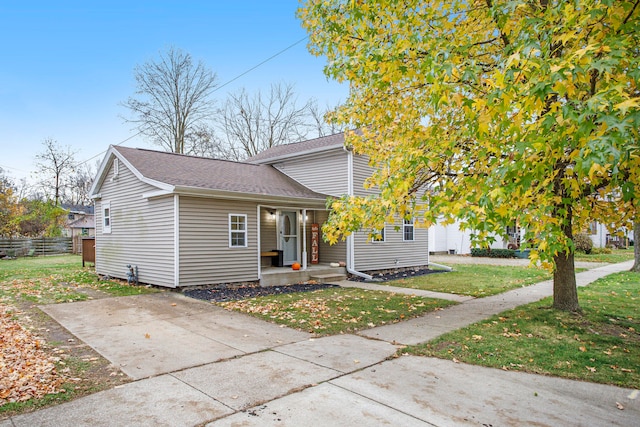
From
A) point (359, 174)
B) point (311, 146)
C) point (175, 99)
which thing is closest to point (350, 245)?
point (359, 174)

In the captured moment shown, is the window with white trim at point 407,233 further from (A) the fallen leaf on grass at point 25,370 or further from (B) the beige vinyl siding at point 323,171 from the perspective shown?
(A) the fallen leaf on grass at point 25,370

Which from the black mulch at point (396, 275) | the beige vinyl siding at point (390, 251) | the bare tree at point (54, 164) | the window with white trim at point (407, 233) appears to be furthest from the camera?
the bare tree at point (54, 164)

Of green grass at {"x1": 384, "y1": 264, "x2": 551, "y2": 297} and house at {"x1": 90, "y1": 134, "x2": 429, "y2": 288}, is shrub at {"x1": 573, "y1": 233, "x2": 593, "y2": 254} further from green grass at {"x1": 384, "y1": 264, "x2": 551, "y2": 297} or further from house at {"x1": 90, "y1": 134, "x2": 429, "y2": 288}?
house at {"x1": 90, "y1": 134, "x2": 429, "y2": 288}

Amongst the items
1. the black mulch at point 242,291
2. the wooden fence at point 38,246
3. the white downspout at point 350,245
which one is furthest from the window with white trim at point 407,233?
the wooden fence at point 38,246

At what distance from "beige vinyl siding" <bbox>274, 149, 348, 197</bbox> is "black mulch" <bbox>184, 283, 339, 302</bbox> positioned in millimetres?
3918

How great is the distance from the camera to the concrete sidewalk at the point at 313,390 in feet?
10.7

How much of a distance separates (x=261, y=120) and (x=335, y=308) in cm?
2609

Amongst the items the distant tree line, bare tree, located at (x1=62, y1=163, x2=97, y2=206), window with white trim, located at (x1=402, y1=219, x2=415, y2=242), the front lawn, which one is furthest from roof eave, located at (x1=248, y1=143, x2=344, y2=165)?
bare tree, located at (x1=62, y1=163, x2=97, y2=206)

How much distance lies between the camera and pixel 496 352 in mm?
5184

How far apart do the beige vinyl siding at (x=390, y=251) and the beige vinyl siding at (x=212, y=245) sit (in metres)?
4.05

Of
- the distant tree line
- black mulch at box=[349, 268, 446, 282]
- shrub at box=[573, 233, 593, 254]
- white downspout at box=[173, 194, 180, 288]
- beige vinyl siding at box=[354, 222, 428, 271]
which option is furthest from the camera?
the distant tree line

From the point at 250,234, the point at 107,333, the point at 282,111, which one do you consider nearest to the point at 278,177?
the point at 250,234

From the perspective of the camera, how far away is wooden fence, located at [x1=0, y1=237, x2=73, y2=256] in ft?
83.2

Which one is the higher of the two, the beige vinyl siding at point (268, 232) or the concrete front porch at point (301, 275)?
the beige vinyl siding at point (268, 232)
